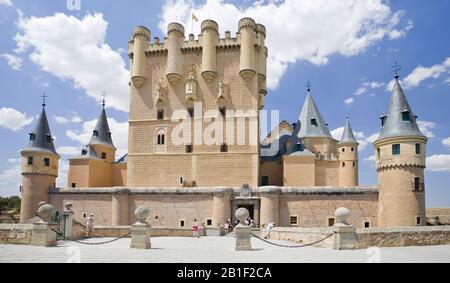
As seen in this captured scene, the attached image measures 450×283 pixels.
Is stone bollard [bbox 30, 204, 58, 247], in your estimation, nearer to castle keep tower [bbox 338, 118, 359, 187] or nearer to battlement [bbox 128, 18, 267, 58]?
battlement [bbox 128, 18, 267, 58]

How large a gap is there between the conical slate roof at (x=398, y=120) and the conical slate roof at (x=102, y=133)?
26.7 meters

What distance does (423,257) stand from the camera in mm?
11602

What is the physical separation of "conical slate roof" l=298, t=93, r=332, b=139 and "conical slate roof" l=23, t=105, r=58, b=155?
23.6m

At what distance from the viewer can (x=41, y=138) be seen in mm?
34250

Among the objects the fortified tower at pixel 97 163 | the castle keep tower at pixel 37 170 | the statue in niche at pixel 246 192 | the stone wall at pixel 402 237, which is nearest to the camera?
the stone wall at pixel 402 237

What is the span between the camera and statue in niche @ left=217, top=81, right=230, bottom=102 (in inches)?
1362

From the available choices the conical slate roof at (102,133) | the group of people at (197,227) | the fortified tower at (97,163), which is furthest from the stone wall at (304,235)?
the conical slate roof at (102,133)

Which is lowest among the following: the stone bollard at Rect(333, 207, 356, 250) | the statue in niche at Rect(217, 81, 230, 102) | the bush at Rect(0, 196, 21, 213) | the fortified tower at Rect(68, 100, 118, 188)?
the bush at Rect(0, 196, 21, 213)

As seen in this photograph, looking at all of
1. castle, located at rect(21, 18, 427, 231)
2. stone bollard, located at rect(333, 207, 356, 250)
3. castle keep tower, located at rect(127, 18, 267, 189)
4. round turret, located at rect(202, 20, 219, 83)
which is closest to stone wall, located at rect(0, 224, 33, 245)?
stone bollard, located at rect(333, 207, 356, 250)

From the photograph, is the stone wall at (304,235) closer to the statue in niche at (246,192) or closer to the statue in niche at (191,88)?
the statue in niche at (246,192)

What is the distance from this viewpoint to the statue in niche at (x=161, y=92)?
3562 cm

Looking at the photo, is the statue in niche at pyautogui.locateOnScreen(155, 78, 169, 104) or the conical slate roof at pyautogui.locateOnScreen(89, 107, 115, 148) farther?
the conical slate roof at pyautogui.locateOnScreen(89, 107, 115, 148)

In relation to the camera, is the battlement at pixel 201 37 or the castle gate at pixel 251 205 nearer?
the castle gate at pixel 251 205
